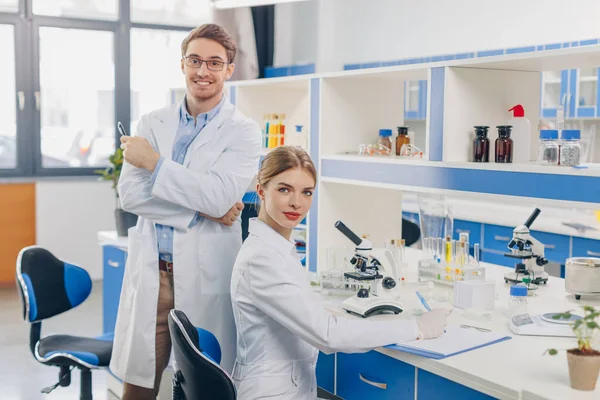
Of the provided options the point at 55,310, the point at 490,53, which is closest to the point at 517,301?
the point at 55,310

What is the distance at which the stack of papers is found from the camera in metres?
1.89

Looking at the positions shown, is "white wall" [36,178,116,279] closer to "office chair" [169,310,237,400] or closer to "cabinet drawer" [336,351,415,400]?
"cabinet drawer" [336,351,415,400]

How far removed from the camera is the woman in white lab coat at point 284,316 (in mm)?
1869

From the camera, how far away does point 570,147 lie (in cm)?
221

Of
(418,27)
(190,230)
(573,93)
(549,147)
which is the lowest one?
(190,230)

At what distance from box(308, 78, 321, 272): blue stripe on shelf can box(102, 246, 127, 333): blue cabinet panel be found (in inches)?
41.7

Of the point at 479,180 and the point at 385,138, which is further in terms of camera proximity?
the point at 385,138

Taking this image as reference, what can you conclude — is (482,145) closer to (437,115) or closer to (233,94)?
(437,115)

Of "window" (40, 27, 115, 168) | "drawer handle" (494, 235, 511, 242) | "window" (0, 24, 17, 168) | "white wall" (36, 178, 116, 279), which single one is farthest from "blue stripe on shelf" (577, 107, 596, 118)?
"window" (0, 24, 17, 168)

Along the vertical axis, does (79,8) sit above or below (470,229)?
above

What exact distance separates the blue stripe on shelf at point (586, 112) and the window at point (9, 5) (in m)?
4.67

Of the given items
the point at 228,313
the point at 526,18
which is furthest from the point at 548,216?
the point at 228,313

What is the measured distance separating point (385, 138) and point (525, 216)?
2.27 metres

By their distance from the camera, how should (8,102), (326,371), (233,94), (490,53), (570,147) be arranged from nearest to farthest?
(570,147)
(326,371)
(233,94)
(490,53)
(8,102)
